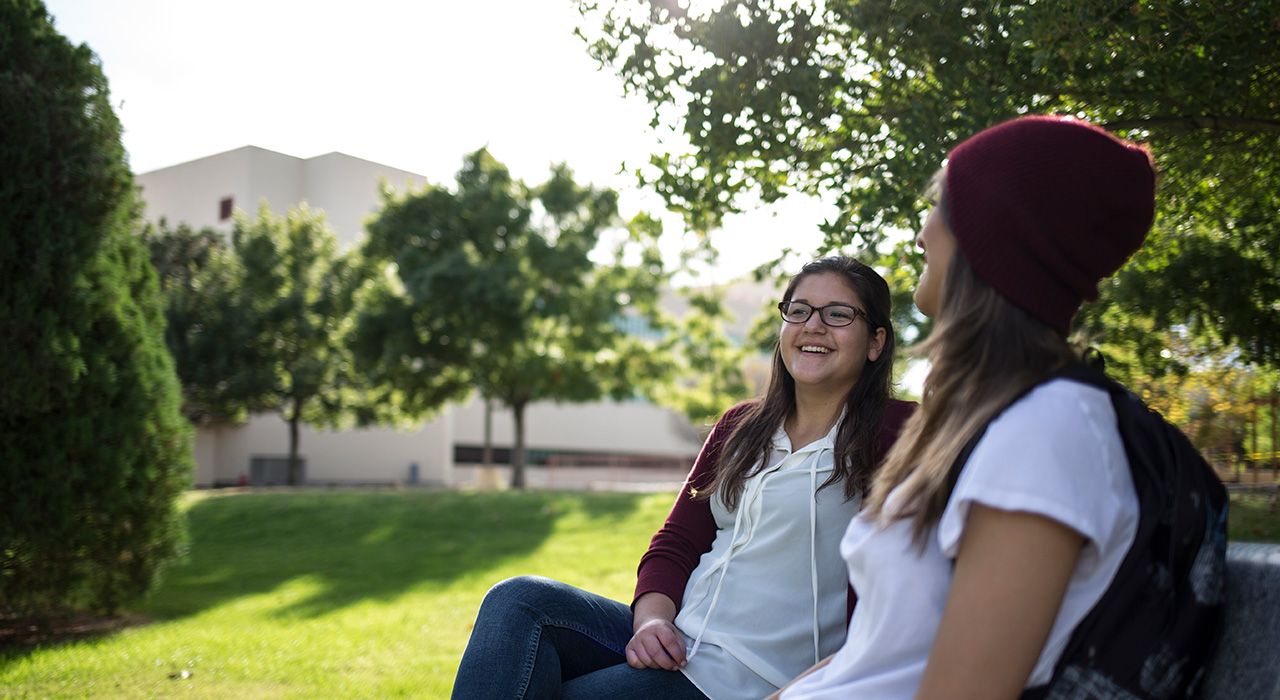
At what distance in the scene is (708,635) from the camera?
2.29 metres

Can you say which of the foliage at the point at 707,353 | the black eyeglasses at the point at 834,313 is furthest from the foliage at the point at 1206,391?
the foliage at the point at 707,353

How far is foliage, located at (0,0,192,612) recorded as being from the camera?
5.69 m

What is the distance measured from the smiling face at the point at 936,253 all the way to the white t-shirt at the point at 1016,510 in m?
0.28

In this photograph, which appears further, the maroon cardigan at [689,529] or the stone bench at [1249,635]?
the maroon cardigan at [689,529]

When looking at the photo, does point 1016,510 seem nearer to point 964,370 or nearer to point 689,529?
point 964,370

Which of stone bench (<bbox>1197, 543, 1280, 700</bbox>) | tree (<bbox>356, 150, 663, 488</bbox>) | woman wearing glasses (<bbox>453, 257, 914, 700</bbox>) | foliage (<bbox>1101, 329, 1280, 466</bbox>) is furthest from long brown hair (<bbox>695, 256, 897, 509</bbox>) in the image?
tree (<bbox>356, 150, 663, 488</bbox>)

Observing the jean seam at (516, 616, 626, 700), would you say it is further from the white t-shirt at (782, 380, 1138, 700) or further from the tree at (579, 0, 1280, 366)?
the tree at (579, 0, 1280, 366)

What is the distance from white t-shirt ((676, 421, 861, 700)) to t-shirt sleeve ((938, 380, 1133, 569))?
1.02 meters

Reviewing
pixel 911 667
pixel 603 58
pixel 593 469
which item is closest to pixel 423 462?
pixel 593 469

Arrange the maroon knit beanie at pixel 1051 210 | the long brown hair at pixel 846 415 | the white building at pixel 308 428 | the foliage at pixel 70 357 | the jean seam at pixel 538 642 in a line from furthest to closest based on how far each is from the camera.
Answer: the white building at pixel 308 428 < the foliage at pixel 70 357 < the long brown hair at pixel 846 415 < the jean seam at pixel 538 642 < the maroon knit beanie at pixel 1051 210

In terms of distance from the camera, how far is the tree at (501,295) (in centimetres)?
2155

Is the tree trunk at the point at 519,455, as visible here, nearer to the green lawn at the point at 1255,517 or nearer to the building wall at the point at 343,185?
the green lawn at the point at 1255,517

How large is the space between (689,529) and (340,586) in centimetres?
731

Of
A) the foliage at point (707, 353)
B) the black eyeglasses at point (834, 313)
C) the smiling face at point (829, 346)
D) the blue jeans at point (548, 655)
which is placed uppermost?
the foliage at point (707, 353)
